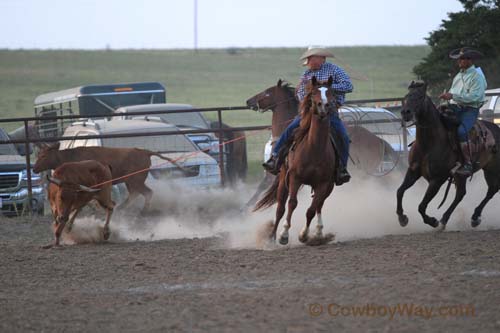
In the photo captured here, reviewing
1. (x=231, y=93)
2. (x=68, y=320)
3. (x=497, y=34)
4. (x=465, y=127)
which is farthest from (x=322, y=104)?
(x=231, y=93)

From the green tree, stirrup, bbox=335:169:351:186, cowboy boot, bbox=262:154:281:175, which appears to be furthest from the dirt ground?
the green tree

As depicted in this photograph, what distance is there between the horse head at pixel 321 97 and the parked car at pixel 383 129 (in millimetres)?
5164

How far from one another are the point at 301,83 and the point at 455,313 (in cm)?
480

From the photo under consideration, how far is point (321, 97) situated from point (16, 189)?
7869 millimetres

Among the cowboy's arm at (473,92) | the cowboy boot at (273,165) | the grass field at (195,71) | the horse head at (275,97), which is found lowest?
the grass field at (195,71)

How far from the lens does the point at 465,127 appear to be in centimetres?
1111

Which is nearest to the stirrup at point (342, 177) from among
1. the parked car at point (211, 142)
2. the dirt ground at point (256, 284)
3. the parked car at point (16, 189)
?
the dirt ground at point (256, 284)

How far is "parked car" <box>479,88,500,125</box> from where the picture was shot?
606 inches

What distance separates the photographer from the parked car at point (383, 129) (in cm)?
1478

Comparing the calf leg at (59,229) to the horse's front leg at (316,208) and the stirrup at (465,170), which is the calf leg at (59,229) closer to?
the horse's front leg at (316,208)

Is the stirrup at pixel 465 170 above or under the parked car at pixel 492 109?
under

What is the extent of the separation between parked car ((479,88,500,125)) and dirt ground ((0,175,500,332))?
180 inches

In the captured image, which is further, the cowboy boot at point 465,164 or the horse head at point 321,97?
the cowboy boot at point 465,164

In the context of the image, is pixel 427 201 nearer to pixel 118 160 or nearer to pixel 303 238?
pixel 303 238
